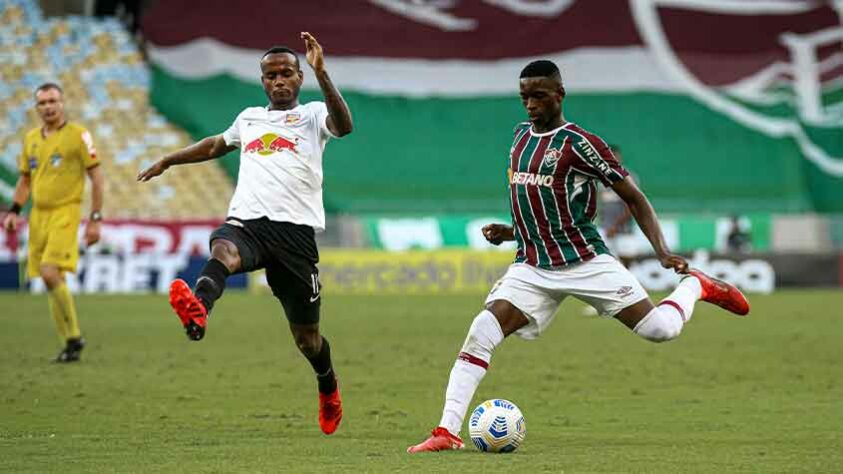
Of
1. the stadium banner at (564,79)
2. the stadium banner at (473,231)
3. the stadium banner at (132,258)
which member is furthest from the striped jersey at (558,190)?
the stadium banner at (564,79)

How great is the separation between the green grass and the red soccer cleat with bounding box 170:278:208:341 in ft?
2.26

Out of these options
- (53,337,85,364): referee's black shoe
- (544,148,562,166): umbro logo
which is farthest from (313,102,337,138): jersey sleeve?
(53,337,85,364): referee's black shoe

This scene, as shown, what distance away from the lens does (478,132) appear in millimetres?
34656

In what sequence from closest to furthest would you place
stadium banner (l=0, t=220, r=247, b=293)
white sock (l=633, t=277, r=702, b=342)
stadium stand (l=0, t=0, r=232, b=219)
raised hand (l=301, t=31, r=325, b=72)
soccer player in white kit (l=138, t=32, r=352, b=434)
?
1. raised hand (l=301, t=31, r=325, b=72)
2. white sock (l=633, t=277, r=702, b=342)
3. soccer player in white kit (l=138, t=32, r=352, b=434)
4. stadium banner (l=0, t=220, r=247, b=293)
5. stadium stand (l=0, t=0, r=232, b=219)

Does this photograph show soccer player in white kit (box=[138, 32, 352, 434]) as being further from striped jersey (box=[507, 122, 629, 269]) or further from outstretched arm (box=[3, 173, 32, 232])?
outstretched arm (box=[3, 173, 32, 232])

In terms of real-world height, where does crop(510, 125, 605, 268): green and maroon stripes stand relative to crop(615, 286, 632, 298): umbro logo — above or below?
above


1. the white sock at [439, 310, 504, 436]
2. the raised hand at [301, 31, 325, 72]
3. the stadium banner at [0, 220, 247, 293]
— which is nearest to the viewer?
the raised hand at [301, 31, 325, 72]

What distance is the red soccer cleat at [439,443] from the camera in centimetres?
810

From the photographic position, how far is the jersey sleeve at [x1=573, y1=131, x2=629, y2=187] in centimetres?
816

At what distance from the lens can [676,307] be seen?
8.73m

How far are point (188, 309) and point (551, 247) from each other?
2102 millimetres

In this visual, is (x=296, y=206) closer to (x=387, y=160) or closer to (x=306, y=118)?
(x=306, y=118)

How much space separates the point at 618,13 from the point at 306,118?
27574mm

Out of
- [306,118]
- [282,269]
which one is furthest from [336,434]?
[306,118]
